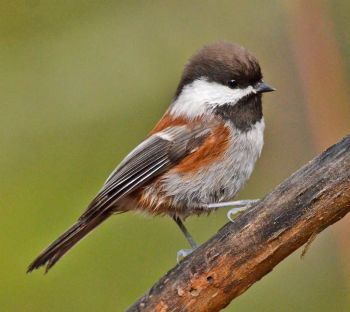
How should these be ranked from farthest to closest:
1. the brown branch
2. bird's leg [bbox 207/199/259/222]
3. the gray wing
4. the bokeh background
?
the bokeh background
the gray wing
bird's leg [bbox 207/199/259/222]
the brown branch

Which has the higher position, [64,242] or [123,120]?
[123,120]

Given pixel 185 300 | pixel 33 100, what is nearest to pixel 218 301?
pixel 185 300

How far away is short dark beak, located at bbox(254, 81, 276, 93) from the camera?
2.91 meters

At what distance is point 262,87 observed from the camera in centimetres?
294

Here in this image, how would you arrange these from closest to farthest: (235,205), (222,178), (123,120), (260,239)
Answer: (260,239) < (235,205) < (222,178) < (123,120)

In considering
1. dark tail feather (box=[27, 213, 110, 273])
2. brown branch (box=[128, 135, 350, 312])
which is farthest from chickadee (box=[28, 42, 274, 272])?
brown branch (box=[128, 135, 350, 312])

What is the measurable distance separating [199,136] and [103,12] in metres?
0.70

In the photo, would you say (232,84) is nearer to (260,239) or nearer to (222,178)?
(222,178)

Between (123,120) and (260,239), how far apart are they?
95 centimetres

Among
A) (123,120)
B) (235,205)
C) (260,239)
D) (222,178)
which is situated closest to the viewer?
(260,239)

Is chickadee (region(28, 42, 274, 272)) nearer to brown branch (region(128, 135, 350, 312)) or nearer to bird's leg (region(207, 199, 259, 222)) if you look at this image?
bird's leg (region(207, 199, 259, 222))

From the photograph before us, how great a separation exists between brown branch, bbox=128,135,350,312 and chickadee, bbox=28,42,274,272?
45cm

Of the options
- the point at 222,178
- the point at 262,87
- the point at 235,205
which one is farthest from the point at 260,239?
the point at 262,87

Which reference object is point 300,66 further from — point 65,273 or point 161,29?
point 65,273
